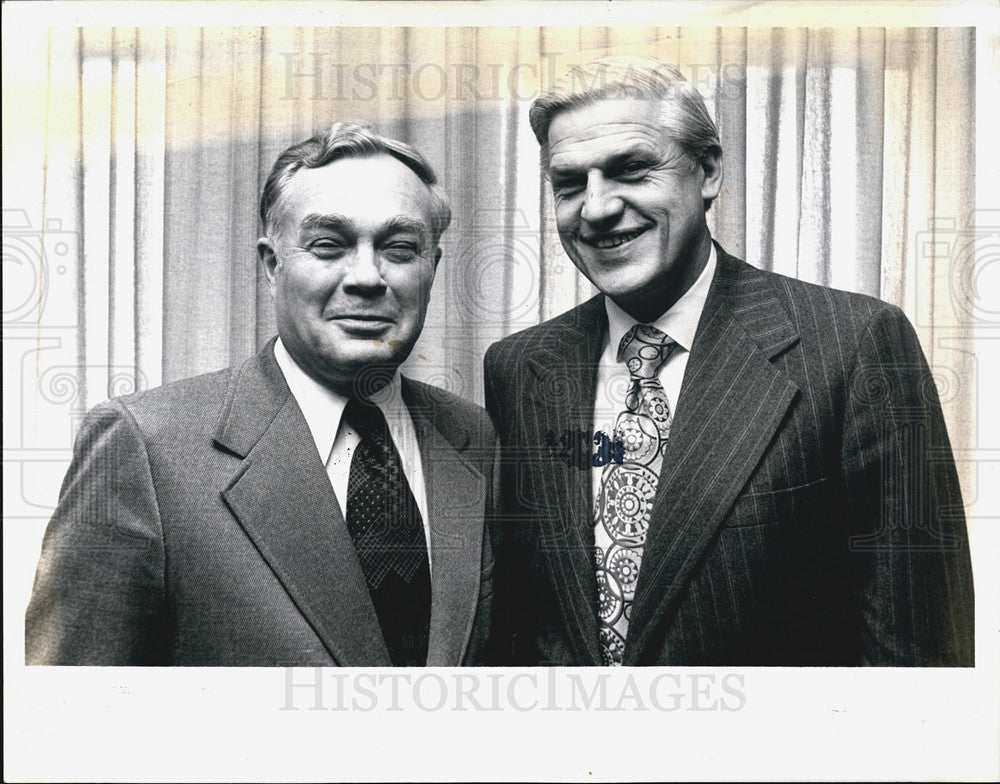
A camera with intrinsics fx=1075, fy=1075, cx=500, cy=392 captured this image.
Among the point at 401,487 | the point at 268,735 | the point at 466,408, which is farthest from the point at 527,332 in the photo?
the point at 268,735

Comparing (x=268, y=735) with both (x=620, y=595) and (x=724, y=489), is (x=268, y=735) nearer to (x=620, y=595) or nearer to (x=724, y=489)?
(x=620, y=595)

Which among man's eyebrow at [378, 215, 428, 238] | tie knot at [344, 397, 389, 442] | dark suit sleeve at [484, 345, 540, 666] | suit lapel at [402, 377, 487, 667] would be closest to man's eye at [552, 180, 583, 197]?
man's eyebrow at [378, 215, 428, 238]

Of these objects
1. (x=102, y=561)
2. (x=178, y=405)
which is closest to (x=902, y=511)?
(x=178, y=405)

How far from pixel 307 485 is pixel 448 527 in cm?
50

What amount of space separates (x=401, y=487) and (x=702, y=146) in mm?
1556

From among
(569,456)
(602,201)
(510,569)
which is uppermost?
(602,201)

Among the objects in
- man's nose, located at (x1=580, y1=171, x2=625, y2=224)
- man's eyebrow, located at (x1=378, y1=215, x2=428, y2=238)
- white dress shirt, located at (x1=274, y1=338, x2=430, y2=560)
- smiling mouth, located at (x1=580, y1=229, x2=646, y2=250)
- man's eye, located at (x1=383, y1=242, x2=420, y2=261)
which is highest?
man's nose, located at (x1=580, y1=171, x2=625, y2=224)

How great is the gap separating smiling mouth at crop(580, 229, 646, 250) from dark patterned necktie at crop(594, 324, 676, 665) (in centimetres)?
31

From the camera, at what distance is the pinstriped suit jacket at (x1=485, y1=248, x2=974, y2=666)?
356cm

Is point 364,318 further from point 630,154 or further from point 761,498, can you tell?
point 761,498

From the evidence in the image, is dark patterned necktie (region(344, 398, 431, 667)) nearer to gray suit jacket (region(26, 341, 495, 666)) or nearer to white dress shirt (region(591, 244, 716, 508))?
gray suit jacket (region(26, 341, 495, 666))

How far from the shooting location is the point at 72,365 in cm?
375

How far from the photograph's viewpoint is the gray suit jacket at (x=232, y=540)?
3.55m

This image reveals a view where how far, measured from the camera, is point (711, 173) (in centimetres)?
368
